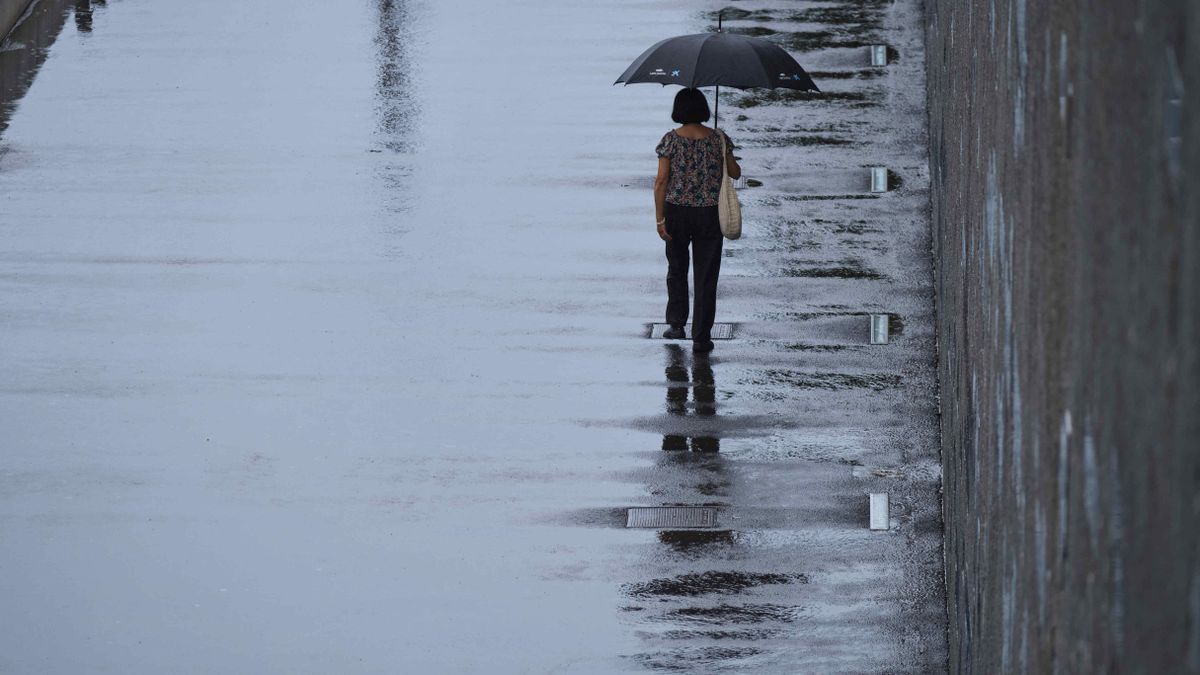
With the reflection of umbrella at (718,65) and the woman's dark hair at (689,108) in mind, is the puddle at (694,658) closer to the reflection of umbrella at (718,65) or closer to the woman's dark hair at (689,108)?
the woman's dark hair at (689,108)

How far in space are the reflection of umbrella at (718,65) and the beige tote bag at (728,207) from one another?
52cm

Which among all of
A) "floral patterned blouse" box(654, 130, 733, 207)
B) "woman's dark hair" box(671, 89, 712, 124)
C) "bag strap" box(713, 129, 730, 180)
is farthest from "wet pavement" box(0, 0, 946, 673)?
"woman's dark hair" box(671, 89, 712, 124)

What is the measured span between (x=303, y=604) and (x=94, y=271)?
4.91m

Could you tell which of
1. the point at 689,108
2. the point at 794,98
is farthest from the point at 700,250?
the point at 794,98

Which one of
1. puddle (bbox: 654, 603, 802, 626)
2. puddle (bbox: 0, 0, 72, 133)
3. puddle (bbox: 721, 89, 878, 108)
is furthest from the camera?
puddle (bbox: 0, 0, 72, 133)

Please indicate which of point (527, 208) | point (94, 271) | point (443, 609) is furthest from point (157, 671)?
point (527, 208)

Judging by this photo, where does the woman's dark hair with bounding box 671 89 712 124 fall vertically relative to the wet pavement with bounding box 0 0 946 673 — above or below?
above

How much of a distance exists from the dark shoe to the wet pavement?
0.08 meters

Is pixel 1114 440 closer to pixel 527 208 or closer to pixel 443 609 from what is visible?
pixel 443 609

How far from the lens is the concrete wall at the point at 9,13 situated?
55.1 ft

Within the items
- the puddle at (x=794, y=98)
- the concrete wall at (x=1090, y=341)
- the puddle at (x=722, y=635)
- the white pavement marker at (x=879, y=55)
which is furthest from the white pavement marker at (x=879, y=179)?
the concrete wall at (x=1090, y=341)

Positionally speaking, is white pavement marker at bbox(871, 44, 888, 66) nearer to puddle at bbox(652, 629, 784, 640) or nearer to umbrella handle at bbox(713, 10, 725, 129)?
umbrella handle at bbox(713, 10, 725, 129)

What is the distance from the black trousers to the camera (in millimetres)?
10312

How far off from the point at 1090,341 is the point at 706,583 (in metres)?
5.43
